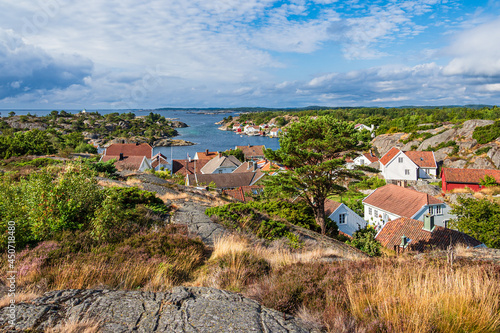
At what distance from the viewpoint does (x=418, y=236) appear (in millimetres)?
20531

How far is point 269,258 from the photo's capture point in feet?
23.5

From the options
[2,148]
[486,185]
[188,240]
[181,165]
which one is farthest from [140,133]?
[188,240]

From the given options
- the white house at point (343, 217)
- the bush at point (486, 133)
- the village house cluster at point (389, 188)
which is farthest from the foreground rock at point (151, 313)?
the bush at point (486, 133)

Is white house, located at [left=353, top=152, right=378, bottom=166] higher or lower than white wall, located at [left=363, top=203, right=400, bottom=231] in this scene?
higher

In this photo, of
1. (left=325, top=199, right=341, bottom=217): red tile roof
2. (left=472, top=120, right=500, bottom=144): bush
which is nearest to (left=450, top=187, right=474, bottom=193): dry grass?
(left=472, top=120, right=500, bottom=144): bush

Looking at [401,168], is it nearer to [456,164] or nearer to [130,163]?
[456,164]

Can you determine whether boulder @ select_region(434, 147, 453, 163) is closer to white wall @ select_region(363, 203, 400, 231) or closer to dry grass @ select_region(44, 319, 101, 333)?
white wall @ select_region(363, 203, 400, 231)

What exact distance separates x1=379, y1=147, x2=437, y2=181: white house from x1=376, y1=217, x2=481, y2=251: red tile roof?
117 feet

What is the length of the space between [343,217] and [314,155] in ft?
40.7

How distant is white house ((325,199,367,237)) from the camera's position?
26859mm

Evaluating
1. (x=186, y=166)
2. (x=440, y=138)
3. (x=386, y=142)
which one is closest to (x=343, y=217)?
(x=186, y=166)

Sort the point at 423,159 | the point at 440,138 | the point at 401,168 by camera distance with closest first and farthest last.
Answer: the point at 401,168 → the point at 423,159 → the point at 440,138

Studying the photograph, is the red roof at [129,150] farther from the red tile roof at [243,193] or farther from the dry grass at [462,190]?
the dry grass at [462,190]

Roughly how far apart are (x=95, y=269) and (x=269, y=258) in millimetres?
3892
